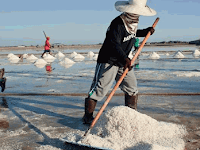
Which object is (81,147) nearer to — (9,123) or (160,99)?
(9,123)

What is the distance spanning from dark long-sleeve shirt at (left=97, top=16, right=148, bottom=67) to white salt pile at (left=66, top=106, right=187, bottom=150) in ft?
2.00

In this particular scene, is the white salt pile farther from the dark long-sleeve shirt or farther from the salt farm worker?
the dark long-sleeve shirt

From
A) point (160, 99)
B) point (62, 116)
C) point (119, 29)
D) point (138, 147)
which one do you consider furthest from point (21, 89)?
point (138, 147)

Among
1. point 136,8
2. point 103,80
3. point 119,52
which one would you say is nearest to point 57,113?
point 103,80

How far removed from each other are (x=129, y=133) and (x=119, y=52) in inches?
36.0

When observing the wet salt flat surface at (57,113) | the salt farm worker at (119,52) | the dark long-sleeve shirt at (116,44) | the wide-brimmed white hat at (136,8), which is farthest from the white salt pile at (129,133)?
the wide-brimmed white hat at (136,8)

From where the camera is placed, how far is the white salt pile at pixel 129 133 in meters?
2.41

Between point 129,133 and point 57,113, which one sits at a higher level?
point 129,133

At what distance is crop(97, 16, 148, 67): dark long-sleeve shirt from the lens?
293 centimetres

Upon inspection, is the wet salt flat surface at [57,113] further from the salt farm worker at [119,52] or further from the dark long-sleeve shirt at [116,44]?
the dark long-sleeve shirt at [116,44]

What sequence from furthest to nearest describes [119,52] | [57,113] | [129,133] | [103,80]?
[57,113] → [103,80] → [119,52] → [129,133]

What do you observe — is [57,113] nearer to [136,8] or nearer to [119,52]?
[119,52]

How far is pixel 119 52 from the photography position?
9.57 ft

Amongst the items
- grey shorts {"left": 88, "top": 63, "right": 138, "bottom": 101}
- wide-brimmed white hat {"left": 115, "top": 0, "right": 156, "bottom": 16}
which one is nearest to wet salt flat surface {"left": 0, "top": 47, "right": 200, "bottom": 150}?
grey shorts {"left": 88, "top": 63, "right": 138, "bottom": 101}
